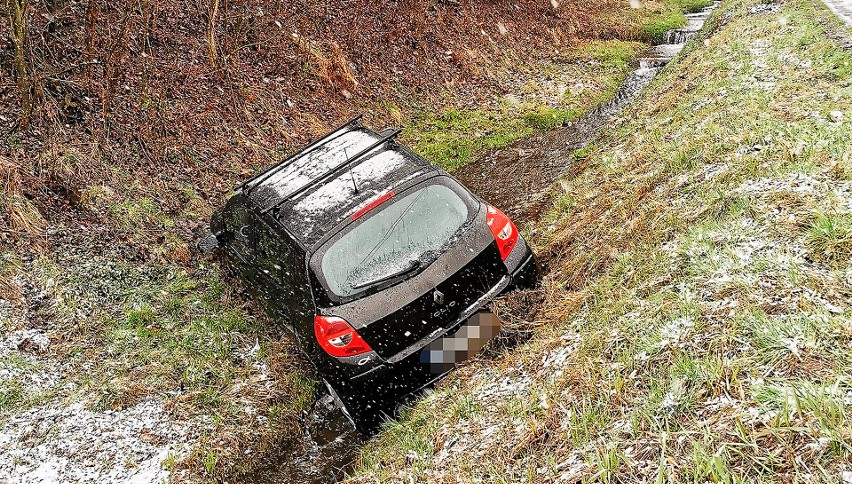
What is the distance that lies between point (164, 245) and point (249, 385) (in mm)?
2645

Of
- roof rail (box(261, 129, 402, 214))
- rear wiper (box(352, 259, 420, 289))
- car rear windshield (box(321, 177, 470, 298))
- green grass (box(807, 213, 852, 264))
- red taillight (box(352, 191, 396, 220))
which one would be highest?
roof rail (box(261, 129, 402, 214))

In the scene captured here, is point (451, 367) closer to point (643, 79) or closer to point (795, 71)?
point (795, 71)

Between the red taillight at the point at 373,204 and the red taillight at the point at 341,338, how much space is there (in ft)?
2.75

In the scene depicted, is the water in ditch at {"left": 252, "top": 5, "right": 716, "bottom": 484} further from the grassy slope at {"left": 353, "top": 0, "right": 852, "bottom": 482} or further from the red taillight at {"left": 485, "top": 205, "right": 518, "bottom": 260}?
the red taillight at {"left": 485, "top": 205, "right": 518, "bottom": 260}

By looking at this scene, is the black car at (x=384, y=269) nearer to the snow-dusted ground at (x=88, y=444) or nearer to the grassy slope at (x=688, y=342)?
the grassy slope at (x=688, y=342)

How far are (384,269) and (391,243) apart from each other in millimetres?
232

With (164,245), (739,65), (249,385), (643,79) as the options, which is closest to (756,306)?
(249,385)

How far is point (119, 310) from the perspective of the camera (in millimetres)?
6176

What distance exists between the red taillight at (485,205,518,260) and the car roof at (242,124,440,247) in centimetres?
64

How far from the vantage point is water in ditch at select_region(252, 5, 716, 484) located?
15.7ft

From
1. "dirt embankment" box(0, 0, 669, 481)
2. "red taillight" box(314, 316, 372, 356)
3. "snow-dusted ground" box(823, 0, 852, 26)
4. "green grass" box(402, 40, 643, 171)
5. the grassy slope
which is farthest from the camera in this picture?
"snow-dusted ground" box(823, 0, 852, 26)

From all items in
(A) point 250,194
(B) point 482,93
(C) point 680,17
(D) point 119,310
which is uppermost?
(A) point 250,194

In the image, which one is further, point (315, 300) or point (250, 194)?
point (250, 194)

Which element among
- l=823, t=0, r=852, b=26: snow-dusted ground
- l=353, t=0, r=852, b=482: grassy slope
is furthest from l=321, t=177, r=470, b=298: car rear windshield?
l=823, t=0, r=852, b=26: snow-dusted ground
